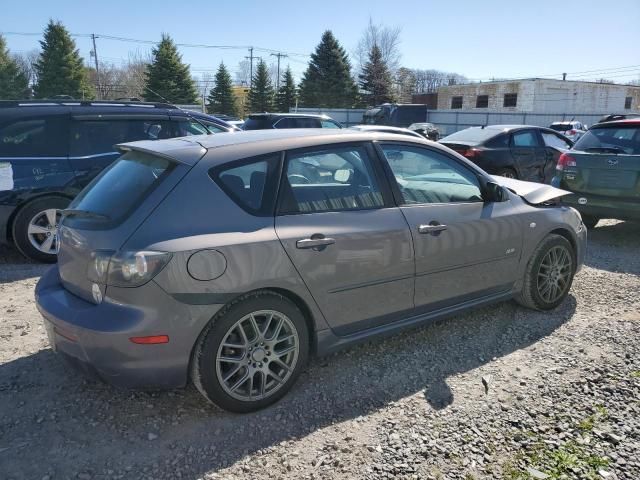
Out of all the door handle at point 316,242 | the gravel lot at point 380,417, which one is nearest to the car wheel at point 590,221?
the gravel lot at point 380,417

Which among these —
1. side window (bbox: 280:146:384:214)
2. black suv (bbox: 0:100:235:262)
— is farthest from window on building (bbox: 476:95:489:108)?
side window (bbox: 280:146:384:214)

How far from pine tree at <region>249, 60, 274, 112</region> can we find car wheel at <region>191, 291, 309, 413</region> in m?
50.7

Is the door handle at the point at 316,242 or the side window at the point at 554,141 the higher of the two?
the side window at the point at 554,141

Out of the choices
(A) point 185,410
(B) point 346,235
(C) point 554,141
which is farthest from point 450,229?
(C) point 554,141

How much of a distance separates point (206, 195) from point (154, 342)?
838 mm

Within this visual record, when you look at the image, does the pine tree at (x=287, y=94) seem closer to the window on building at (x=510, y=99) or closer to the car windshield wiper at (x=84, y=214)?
the window on building at (x=510, y=99)

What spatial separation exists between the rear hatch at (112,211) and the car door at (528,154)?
8.13 meters

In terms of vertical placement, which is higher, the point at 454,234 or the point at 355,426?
the point at 454,234

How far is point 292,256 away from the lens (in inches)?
114

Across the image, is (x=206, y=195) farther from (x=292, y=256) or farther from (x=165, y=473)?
(x=165, y=473)

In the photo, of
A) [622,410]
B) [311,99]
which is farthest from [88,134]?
[311,99]

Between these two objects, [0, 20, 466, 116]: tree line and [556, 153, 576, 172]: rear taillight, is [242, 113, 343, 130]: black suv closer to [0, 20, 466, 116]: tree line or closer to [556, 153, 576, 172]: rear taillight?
[556, 153, 576, 172]: rear taillight

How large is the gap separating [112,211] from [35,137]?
374 cm

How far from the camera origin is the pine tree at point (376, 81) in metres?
Result: 50.9
